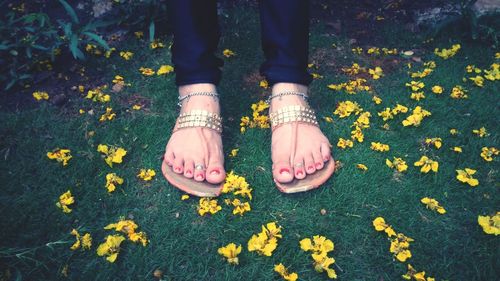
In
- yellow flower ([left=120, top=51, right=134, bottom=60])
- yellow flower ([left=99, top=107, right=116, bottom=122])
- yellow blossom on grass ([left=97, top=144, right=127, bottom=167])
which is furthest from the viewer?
yellow flower ([left=120, top=51, right=134, bottom=60])

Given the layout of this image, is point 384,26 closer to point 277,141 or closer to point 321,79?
point 321,79

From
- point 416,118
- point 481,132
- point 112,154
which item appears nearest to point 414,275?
point 416,118

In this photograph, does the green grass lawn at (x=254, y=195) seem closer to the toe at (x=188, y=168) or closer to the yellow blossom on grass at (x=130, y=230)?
the yellow blossom on grass at (x=130, y=230)

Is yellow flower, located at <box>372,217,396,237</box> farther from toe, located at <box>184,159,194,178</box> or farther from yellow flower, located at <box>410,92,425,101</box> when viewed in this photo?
yellow flower, located at <box>410,92,425,101</box>

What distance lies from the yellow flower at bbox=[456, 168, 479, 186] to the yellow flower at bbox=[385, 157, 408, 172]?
0.27 metres

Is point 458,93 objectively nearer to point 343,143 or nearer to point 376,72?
point 376,72

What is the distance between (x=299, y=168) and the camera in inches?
70.4

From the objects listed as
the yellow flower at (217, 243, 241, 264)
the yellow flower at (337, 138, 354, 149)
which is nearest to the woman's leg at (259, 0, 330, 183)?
the yellow flower at (337, 138, 354, 149)

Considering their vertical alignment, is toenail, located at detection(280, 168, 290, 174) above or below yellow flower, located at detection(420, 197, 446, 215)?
above

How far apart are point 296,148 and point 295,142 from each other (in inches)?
1.4

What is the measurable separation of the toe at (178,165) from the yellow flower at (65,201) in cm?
53

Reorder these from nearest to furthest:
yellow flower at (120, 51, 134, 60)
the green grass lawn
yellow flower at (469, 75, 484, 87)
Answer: the green grass lawn < yellow flower at (469, 75, 484, 87) < yellow flower at (120, 51, 134, 60)

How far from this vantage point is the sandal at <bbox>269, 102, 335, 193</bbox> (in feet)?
5.82

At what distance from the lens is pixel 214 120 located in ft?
6.54
